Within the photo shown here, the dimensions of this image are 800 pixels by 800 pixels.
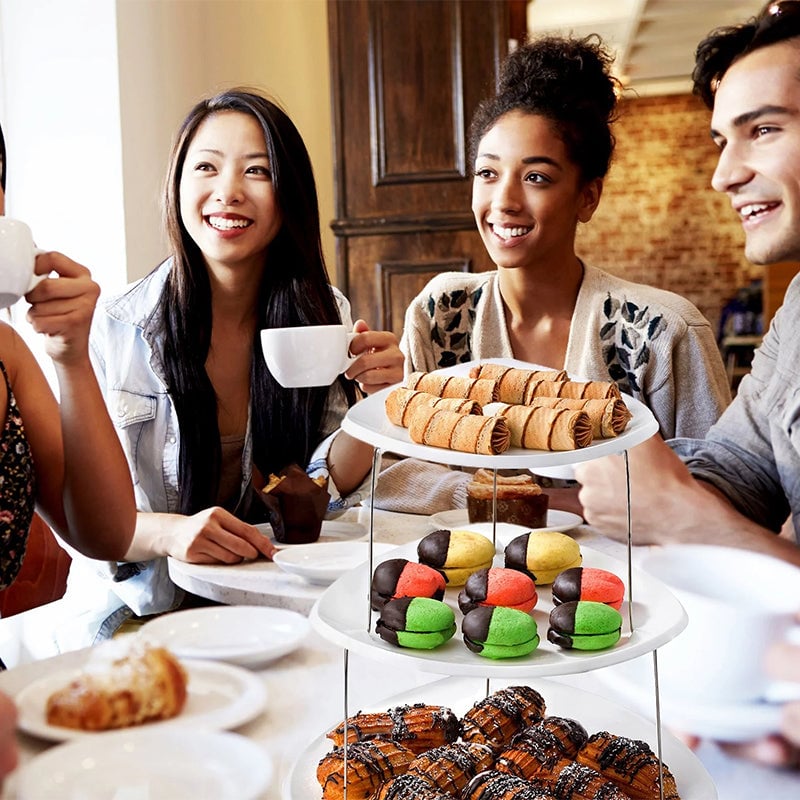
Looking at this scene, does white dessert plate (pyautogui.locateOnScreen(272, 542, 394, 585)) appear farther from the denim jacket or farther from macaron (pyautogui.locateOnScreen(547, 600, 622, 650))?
macaron (pyautogui.locateOnScreen(547, 600, 622, 650))

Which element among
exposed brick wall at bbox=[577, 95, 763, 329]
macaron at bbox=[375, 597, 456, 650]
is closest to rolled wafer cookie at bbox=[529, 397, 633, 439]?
macaron at bbox=[375, 597, 456, 650]

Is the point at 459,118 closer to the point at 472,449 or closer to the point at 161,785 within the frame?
the point at 472,449

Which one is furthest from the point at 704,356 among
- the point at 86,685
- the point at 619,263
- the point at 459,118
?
the point at 619,263

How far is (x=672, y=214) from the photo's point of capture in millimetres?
7266

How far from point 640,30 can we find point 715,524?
5572 millimetres

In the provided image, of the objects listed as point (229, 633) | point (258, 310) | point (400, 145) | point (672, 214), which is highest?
point (672, 214)

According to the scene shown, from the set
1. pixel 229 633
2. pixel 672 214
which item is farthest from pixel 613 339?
pixel 672 214

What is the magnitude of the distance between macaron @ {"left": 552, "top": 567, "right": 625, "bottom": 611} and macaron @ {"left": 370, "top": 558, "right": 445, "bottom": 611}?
0.06 metres

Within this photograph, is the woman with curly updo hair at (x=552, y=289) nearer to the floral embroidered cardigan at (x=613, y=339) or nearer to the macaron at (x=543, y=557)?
the floral embroidered cardigan at (x=613, y=339)

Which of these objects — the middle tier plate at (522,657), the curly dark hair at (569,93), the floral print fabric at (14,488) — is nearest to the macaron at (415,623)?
the middle tier plate at (522,657)

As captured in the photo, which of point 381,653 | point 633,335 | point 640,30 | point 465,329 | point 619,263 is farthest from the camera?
point 619,263

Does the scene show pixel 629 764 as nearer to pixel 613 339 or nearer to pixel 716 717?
pixel 716 717

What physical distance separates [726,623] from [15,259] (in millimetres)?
323

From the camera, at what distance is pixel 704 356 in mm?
757
